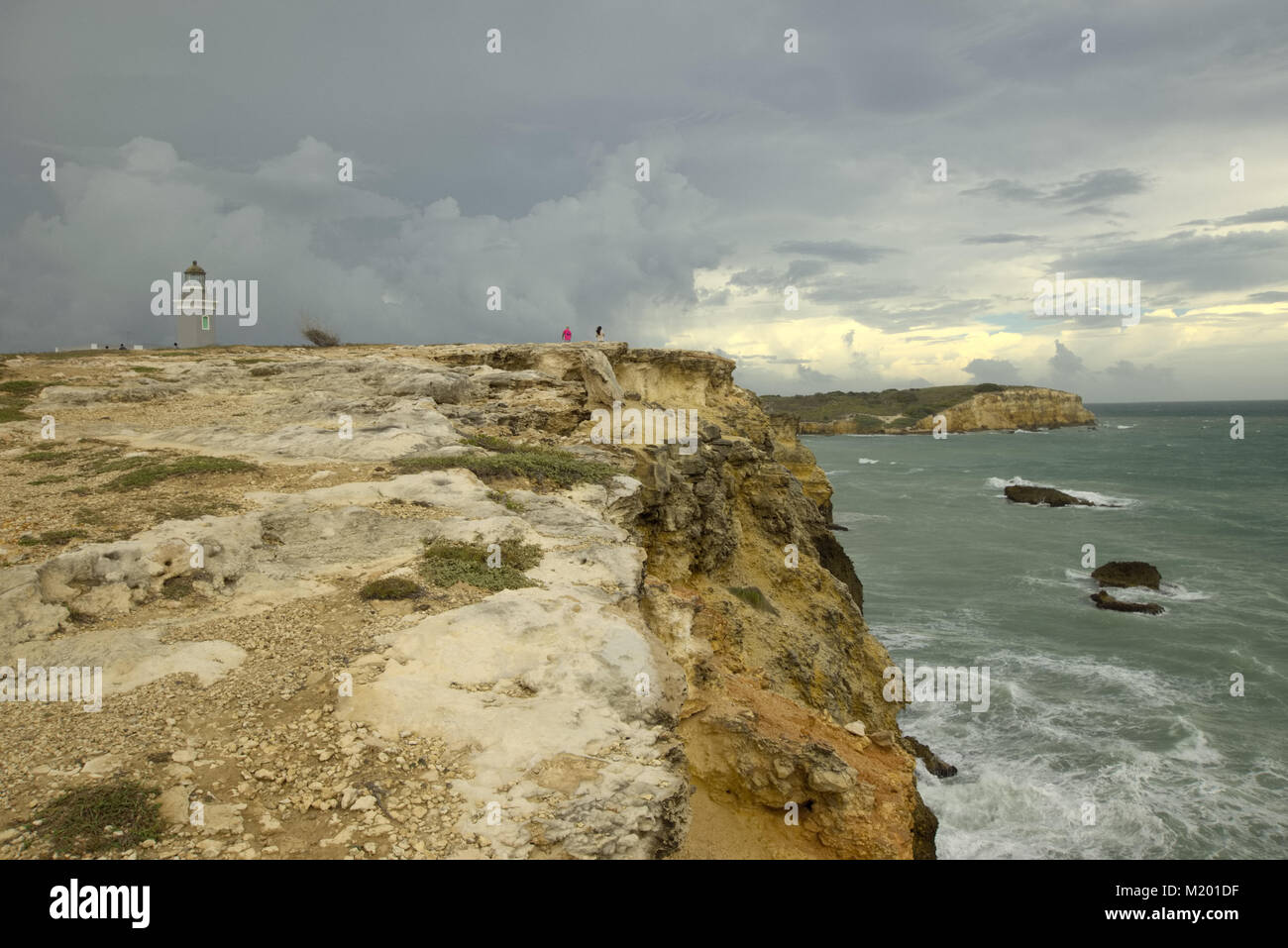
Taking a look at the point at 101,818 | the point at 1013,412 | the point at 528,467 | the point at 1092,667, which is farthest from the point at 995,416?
the point at 101,818

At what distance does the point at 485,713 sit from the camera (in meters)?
7.16

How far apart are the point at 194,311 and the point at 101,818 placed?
121 feet

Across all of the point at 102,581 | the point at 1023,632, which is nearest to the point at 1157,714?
the point at 1023,632

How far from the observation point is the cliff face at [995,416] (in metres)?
162

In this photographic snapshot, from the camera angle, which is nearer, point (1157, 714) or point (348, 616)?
point (348, 616)

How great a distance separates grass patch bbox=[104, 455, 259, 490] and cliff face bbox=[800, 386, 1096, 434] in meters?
147

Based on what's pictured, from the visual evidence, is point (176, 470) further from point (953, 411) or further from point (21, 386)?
point (953, 411)

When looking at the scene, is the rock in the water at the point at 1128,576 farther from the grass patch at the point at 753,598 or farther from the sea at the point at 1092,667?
the grass patch at the point at 753,598

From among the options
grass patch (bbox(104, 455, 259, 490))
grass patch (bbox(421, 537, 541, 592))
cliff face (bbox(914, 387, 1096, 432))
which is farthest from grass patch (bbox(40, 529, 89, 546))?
cliff face (bbox(914, 387, 1096, 432))

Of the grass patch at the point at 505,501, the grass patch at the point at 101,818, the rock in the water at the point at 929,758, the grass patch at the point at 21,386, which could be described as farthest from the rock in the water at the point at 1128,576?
the grass patch at the point at 21,386

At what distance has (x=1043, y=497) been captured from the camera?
194 feet

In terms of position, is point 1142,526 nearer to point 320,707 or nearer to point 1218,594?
point 1218,594

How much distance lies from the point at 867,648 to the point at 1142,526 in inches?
1541
